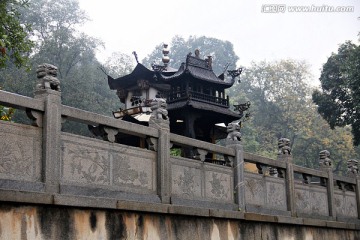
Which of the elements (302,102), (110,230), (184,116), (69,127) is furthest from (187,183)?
(302,102)

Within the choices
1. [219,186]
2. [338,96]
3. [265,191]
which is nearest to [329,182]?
[265,191]

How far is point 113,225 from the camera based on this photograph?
24.3 ft

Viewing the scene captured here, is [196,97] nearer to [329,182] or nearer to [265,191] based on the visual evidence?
[329,182]

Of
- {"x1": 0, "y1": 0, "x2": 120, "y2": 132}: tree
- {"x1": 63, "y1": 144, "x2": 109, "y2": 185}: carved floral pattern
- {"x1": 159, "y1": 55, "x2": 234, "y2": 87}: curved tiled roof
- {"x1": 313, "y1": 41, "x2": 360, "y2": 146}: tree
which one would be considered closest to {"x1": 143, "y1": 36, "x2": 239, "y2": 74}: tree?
{"x1": 0, "y1": 0, "x2": 120, "y2": 132}: tree

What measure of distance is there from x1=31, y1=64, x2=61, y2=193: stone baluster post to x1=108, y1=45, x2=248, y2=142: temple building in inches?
528

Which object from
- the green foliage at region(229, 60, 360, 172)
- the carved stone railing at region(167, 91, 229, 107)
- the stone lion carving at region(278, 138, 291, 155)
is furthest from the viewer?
the green foliage at region(229, 60, 360, 172)

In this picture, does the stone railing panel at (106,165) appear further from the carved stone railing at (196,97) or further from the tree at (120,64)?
the tree at (120,64)

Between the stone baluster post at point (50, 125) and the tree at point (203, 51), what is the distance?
6916 cm

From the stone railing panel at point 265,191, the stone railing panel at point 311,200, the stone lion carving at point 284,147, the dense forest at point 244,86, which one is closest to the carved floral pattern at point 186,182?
the stone railing panel at point 265,191

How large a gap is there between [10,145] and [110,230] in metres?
1.84

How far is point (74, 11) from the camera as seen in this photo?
168 feet

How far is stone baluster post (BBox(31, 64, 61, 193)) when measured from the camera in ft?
21.8

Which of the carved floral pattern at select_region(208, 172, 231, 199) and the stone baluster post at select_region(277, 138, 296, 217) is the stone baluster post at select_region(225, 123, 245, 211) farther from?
the stone baluster post at select_region(277, 138, 296, 217)

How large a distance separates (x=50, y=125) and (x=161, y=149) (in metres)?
2.26
